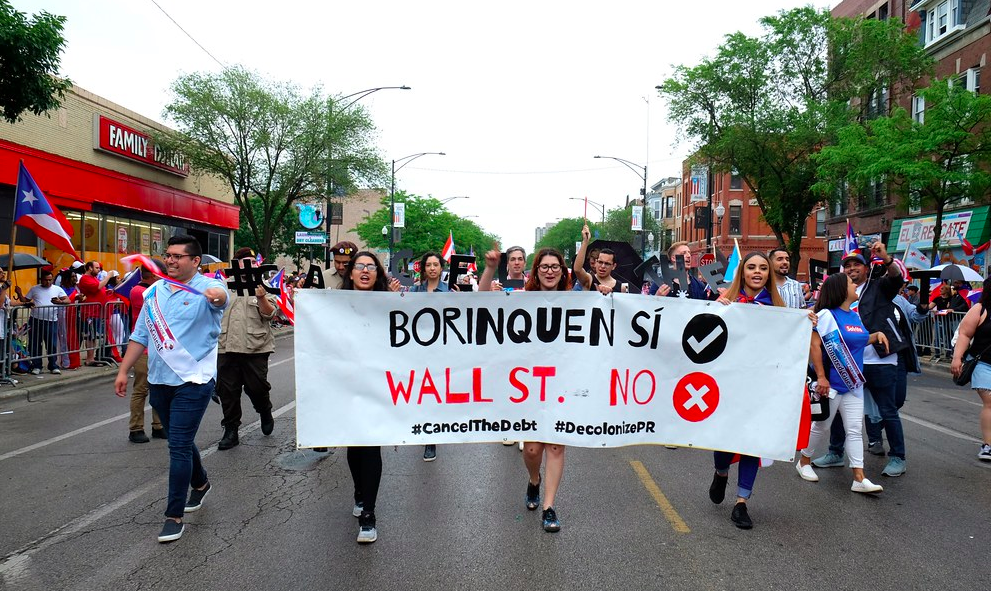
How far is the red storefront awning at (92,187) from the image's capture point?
2106 centimetres

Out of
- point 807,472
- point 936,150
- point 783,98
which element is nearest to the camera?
point 807,472

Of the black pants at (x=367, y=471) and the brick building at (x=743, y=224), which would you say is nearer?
the black pants at (x=367, y=471)

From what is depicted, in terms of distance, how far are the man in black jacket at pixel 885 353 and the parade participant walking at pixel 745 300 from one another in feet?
5.49

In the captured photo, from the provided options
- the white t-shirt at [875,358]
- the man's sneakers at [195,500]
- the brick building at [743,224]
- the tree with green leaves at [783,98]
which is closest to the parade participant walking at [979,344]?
the white t-shirt at [875,358]

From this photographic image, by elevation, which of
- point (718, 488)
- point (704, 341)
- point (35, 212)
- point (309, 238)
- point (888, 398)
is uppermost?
point (309, 238)

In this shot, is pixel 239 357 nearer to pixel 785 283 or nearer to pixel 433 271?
pixel 433 271

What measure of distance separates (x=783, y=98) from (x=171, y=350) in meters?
34.3

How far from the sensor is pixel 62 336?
13.1m

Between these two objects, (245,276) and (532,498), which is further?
(245,276)

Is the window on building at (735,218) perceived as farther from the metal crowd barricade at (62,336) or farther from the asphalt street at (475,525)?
the asphalt street at (475,525)

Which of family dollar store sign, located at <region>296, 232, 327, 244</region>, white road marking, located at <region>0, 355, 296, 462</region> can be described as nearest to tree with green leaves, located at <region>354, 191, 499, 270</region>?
family dollar store sign, located at <region>296, 232, 327, 244</region>

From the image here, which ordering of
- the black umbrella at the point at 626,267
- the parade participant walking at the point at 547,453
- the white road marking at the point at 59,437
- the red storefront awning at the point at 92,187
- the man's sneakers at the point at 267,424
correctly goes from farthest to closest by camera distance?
the red storefront awning at the point at 92,187 → the black umbrella at the point at 626,267 → the man's sneakers at the point at 267,424 → the white road marking at the point at 59,437 → the parade participant walking at the point at 547,453

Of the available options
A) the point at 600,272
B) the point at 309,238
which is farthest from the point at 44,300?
the point at 309,238

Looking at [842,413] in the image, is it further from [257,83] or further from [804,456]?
[257,83]
